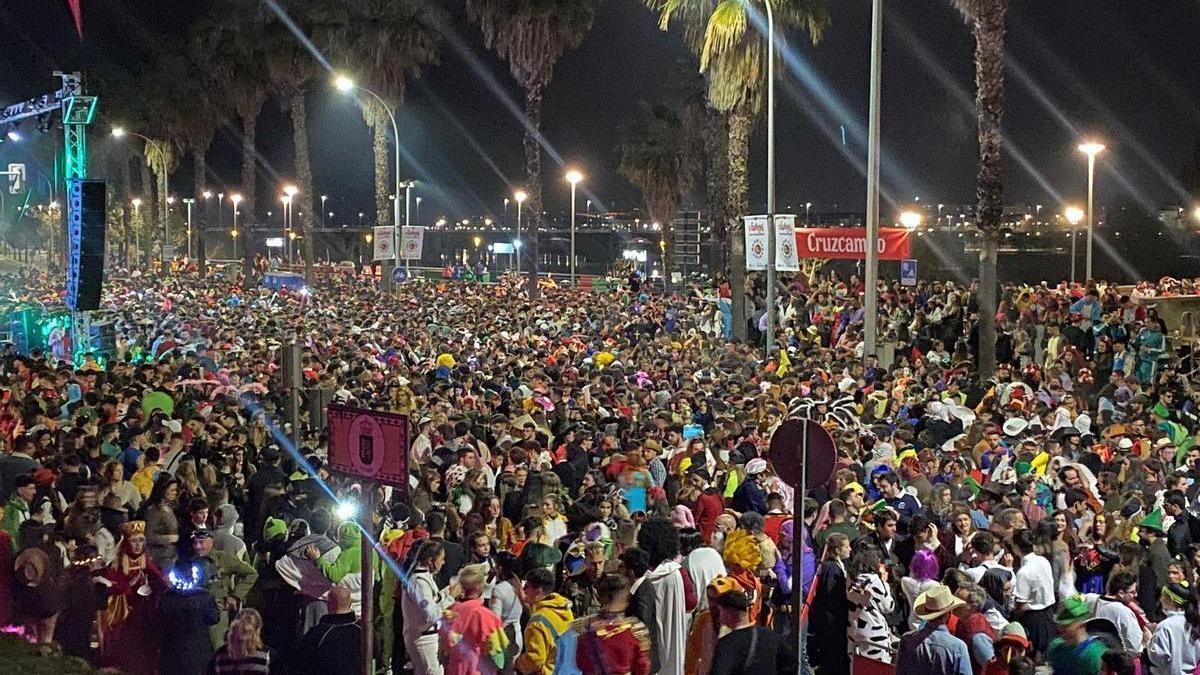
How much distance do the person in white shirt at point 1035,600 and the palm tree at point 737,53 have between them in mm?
20315

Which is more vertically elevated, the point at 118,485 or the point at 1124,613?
the point at 118,485

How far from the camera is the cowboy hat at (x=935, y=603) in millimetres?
7250

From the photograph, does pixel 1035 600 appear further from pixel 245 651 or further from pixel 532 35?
pixel 532 35

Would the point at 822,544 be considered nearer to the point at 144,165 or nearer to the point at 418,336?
the point at 418,336

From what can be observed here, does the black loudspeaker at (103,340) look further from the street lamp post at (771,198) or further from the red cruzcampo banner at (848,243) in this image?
the red cruzcampo banner at (848,243)

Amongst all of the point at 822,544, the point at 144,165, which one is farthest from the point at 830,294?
the point at 144,165

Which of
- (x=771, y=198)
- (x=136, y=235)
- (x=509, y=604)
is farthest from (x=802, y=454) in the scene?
(x=136, y=235)

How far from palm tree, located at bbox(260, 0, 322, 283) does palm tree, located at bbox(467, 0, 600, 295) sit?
8004 mm

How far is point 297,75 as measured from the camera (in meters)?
45.6

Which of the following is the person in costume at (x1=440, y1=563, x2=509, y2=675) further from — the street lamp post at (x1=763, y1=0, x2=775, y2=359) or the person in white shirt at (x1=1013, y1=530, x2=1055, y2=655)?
the street lamp post at (x1=763, y1=0, x2=775, y2=359)

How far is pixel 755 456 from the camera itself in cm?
1265

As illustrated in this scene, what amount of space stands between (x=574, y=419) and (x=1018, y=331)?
11.1 meters

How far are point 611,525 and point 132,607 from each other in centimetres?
344

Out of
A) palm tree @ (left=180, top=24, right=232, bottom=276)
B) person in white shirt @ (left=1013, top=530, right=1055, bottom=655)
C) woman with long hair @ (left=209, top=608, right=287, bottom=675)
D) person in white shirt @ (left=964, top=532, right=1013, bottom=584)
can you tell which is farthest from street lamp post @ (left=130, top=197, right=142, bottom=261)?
person in white shirt @ (left=1013, top=530, right=1055, bottom=655)
